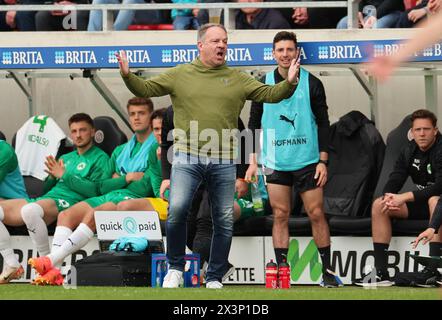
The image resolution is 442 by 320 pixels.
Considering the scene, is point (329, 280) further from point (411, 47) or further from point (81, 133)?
point (411, 47)

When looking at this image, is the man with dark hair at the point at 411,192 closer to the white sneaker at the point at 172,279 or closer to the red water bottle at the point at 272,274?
the red water bottle at the point at 272,274

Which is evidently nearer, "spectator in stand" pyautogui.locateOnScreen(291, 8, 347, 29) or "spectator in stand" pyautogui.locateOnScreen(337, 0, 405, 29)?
"spectator in stand" pyautogui.locateOnScreen(337, 0, 405, 29)

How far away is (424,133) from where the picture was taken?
11977 mm

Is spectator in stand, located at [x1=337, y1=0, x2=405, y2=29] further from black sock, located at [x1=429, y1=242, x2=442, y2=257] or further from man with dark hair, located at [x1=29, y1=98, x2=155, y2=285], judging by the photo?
black sock, located at [x1=429, y1=242, x2=442, y2=257]

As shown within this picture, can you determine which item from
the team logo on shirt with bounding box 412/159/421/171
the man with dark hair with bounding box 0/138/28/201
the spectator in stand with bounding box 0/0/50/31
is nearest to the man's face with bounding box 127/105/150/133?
the man with dark hair with bounding box 0/138/28/201

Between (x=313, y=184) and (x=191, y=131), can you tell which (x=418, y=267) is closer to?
(x=313, y=184)

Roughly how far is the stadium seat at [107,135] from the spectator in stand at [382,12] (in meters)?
2.76

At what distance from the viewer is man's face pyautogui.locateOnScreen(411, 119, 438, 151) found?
11945mm

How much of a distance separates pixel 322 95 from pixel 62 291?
3.12 metres

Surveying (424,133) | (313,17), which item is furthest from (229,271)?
(313,17)

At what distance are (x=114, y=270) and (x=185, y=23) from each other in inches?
171

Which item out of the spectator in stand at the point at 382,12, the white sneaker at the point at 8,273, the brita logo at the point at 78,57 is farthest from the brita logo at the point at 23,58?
the spectator in stand at the point at 382,12

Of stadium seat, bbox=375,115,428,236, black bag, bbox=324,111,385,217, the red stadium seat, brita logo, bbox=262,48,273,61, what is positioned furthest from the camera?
the red stadium seat
